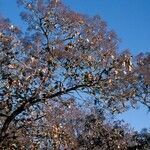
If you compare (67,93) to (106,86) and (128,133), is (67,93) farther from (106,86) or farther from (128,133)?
(128,133)

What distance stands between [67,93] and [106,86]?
1.80m

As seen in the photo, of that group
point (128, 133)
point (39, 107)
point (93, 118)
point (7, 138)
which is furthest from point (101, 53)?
point (128, 133)

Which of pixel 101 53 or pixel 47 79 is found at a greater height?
pixel 101 53

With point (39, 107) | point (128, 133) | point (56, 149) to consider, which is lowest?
point (56, 149)

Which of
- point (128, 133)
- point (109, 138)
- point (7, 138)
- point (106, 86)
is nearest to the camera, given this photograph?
point (7, 138)

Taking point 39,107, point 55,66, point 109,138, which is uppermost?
point 109,138

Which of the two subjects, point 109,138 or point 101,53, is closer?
point 101,53

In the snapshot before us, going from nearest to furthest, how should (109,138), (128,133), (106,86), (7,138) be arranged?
(7,138)
(106,86)
(109,138)
(128,133)

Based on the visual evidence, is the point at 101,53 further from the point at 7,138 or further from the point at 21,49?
the point at 7,138

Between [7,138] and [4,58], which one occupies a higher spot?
[4,58]

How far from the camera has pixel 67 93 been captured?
19.5m

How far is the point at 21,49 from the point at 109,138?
Result: 54.3 ft

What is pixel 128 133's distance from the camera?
42.6 meters

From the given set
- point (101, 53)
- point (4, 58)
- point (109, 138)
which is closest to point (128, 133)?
point (109, 138)
